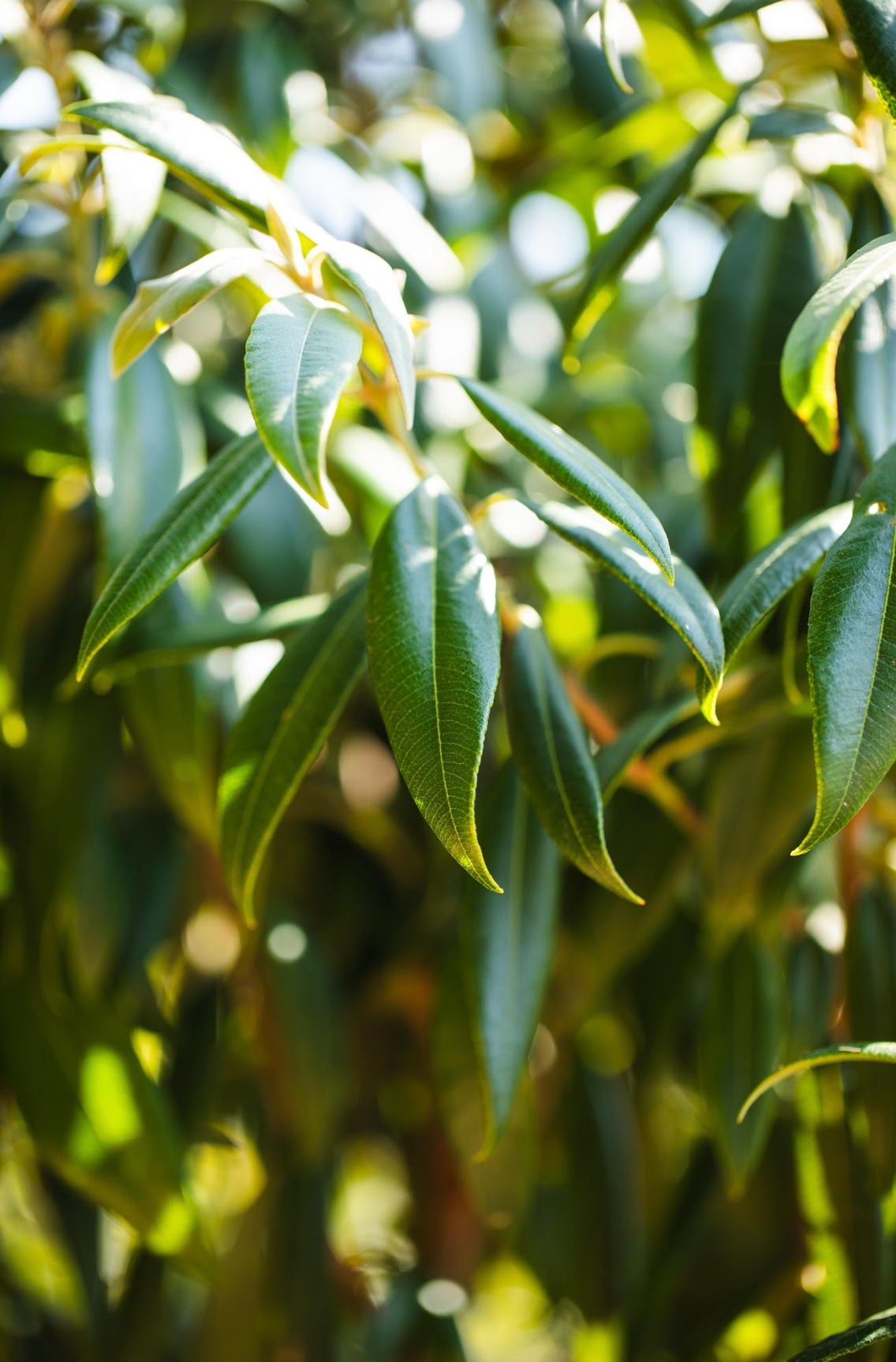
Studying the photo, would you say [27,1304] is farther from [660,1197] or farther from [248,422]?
[248,422]

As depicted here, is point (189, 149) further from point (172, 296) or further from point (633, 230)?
point (633, 230)

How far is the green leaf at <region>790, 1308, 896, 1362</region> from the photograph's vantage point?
1.28ft

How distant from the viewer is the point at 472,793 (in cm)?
32

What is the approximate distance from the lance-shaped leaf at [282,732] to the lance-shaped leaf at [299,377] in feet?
0.49

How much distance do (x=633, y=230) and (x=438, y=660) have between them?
30 centimetres

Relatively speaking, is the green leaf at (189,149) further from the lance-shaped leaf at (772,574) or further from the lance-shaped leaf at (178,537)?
the lance-shaped leaf at (772,574)

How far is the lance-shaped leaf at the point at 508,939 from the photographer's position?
47 centimetres

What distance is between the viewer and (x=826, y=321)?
1.22 feet

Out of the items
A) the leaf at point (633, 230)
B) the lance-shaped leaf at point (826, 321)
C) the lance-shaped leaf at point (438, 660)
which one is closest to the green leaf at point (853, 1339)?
the lance-shaped leaf at point (438, 660)

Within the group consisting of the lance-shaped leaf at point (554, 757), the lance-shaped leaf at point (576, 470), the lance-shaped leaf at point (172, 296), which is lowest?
the lance-shaped leaf at point (554, 757)

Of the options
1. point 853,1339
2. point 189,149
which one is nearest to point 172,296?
point 189,149

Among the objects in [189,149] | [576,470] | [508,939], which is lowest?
[508,939]

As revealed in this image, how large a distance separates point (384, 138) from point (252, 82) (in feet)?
0.78

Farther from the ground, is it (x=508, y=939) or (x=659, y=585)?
(x=659, y=585)
